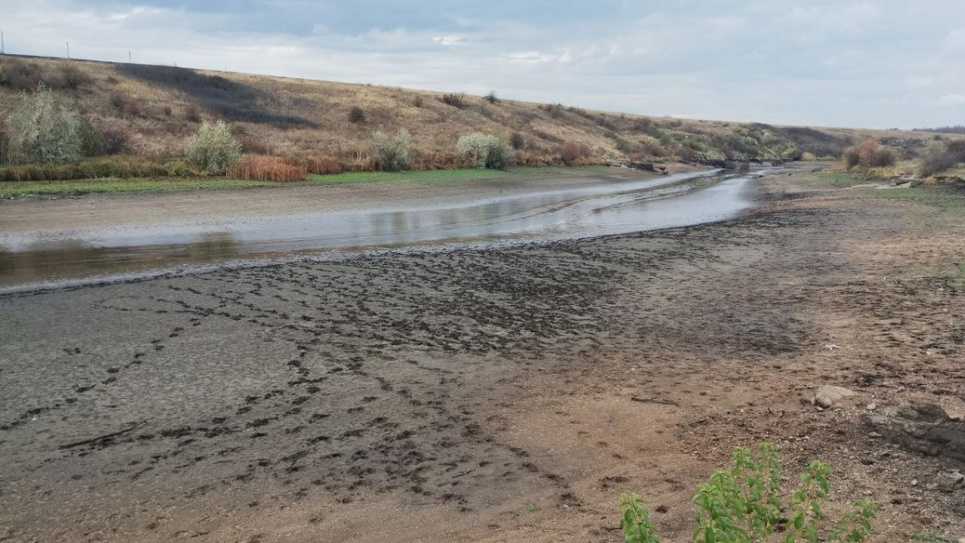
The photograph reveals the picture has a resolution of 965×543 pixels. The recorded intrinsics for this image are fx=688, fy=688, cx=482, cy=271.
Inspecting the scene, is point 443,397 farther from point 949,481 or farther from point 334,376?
point 949,481

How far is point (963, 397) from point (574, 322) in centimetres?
450

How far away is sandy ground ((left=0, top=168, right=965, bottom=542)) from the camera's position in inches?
182

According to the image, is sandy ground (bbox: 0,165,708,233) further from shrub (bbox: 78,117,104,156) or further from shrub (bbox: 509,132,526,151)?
shrub (bbox: 509,132,526,151)

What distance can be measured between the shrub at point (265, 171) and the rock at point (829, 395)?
90.5 ft

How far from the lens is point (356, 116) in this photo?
58.9 meters

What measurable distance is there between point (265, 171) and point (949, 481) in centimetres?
2994

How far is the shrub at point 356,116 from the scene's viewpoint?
192 ft

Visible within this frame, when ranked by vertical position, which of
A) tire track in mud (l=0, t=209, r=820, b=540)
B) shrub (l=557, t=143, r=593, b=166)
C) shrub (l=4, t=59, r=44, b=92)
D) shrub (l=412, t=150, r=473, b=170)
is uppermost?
shrub (l=4, t=59, r=44, b=92)

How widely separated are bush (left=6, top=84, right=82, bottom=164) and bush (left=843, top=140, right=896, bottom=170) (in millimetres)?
45158

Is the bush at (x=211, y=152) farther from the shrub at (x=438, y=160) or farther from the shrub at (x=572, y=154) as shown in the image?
the shrub at (x=572, y=154)

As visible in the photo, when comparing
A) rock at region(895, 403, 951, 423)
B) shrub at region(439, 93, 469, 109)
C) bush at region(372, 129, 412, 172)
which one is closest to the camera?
rock at region(895, 403, 951, 423)

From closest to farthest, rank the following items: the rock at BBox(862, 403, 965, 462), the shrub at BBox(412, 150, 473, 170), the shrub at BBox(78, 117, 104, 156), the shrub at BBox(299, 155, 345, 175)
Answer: the rock at BBox(862, 403, 965, 462), the shrub at BBox(78, 117, 104, 156), the shrub at BBox(299, 155, 345, 175), the shrub at BBox(412, 150, 473, 170)

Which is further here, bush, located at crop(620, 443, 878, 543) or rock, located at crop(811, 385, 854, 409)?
rock, located at crop(811, 385, 854, 409)

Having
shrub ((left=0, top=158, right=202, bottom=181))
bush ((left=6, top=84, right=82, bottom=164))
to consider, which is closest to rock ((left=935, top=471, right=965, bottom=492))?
shrub ((left=0, top=158, right=202, bottom=181))
